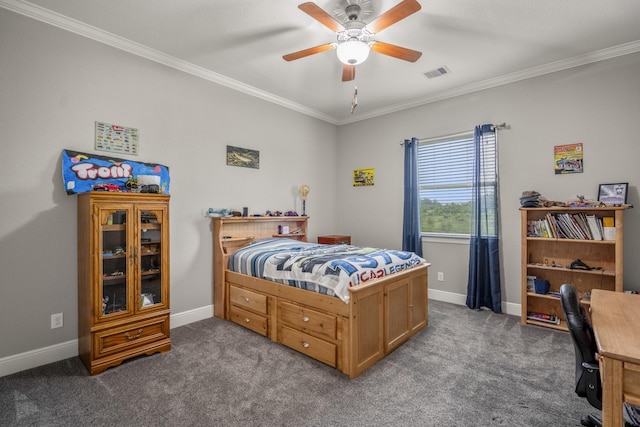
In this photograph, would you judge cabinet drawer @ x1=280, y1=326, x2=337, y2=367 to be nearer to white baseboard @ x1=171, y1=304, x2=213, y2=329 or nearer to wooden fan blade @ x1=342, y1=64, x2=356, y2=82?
white baseboard @ x1=171, y1=304, x2=213, y2=329

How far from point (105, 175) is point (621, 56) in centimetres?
514

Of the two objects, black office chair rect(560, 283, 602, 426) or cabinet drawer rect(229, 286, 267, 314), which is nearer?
black office chair rect(560, 283, 602, 426)

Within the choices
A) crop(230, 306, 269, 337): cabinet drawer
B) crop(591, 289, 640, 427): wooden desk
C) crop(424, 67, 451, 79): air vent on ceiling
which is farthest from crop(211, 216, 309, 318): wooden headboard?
crop(591, 289, 640, 427): wooden desk

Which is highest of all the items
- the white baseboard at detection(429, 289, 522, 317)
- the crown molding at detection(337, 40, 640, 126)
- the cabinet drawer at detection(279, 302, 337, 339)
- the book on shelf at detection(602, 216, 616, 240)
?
the crown molding at detection(337, 40, 640, 126)

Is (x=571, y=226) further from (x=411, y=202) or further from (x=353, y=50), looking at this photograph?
(x=353, y=50)

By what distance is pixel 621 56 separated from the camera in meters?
3.10

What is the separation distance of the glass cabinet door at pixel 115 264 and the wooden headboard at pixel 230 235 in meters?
1.10

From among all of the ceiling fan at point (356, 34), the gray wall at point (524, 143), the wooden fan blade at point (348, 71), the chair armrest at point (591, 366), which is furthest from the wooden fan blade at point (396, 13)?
the gray wall at point (524, 143)

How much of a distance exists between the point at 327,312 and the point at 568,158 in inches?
123

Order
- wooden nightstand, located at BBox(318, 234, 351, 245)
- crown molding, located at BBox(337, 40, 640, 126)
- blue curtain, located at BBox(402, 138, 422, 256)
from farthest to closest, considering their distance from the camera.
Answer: wooden nightstand, located at BBox(318, 234, 351, 245) → blue curtain, located at BBox(402, 138, 422, 256) → crown molding, located at BBox(337, 40, 640, 126)

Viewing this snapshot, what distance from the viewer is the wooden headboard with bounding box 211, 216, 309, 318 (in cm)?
358

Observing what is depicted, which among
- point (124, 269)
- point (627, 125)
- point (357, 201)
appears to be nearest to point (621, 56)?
point (627, 125)

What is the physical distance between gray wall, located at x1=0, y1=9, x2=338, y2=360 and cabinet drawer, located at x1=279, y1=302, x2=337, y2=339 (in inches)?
52.1

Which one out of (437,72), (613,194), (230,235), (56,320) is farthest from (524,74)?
(56,320)
